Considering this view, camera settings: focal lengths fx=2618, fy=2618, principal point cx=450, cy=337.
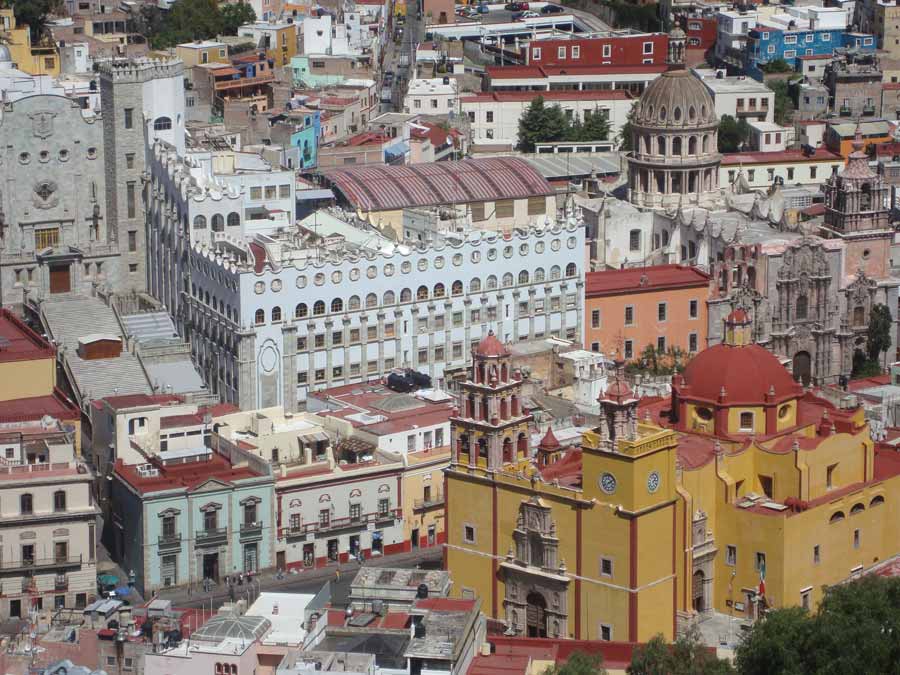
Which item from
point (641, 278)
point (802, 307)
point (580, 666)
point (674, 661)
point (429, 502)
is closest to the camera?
point (580, 666)

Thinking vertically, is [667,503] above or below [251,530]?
above

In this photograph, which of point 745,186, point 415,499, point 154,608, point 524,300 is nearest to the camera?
point 154,608

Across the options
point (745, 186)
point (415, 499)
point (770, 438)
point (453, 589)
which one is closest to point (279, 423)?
point (415, 499)

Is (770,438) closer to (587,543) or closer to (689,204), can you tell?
(587,543)

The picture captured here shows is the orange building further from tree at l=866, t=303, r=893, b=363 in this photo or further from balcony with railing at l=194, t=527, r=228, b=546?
balcony with railing at l=194, t=527, r=228, b=546

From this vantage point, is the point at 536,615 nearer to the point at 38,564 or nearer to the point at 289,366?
the point at 38,564

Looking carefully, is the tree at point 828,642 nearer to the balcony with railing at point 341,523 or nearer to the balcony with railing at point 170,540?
the balcony with railing at point 341,523

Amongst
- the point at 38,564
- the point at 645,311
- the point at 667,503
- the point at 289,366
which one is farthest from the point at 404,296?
the point at 667,503

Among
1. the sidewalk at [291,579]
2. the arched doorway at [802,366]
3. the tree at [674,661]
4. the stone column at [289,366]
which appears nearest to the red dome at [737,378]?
the sidewalk at [291,579]
